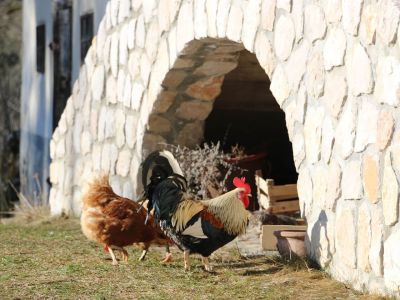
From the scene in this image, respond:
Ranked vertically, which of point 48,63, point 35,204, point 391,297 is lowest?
point 35,204

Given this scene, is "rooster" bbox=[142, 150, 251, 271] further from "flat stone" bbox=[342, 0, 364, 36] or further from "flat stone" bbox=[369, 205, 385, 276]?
"flat stone" bbox=[342, 0, 364, 36]

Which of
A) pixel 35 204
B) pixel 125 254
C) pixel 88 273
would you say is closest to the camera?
pixel 88 273

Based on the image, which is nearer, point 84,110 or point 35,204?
point 84,110

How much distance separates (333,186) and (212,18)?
8.06ft

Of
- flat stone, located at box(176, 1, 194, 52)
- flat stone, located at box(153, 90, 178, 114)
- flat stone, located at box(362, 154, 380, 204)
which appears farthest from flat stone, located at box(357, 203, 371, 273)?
flat stone, located at box(153, 90, 178, 114)

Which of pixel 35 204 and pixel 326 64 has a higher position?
pixel 326 64

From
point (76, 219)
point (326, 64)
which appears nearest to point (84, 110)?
point (76, 219)

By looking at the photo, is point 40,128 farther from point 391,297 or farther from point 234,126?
point 391,297

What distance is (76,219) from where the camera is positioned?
1123 centimetres

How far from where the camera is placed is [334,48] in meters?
6.28

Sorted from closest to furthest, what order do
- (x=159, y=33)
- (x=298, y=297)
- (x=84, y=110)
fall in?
(x=298, y=297) < (x=159, y=33) < (x=84, y=110)

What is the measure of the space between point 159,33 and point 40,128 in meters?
6.39

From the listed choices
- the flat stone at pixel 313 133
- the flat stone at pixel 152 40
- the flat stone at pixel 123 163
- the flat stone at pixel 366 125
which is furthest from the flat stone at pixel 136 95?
the flat stone at pixel 366 125

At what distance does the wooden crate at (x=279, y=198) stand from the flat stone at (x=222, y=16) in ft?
5.52
